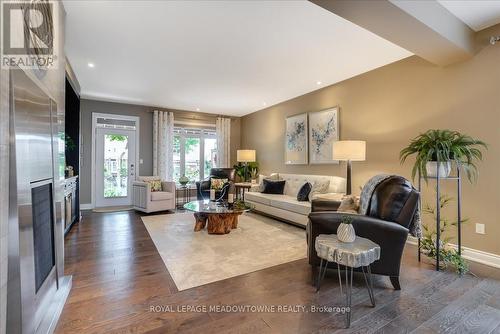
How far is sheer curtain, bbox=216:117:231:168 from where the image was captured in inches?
286

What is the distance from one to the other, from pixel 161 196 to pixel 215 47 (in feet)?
11.2

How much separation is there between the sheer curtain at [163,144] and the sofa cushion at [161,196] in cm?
128

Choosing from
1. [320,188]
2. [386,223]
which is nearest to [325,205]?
[386,223]

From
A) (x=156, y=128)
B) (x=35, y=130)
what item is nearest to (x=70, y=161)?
(x=156, y=128)

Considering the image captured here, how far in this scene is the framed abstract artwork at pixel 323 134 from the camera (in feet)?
14.6

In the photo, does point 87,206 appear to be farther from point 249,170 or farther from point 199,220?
point 249,170

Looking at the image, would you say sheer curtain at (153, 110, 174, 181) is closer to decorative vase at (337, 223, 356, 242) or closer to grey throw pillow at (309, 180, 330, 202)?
grey throw pillow at (309, 180, 330, 202)

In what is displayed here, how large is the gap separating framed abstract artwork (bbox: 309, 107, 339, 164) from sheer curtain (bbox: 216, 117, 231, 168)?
10.2 feet

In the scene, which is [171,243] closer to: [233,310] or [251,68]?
[233,310]

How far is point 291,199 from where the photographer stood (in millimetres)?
4398

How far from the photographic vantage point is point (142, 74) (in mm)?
4047

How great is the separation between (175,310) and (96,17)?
2.94 meters

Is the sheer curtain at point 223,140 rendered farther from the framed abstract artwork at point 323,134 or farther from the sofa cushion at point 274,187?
the framed abstract artwork at point 323,134

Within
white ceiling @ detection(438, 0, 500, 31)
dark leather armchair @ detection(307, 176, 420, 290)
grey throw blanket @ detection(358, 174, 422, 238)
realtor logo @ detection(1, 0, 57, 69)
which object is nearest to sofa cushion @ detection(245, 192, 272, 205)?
grey throw blanket @ detection(358, 174, 422, 238)
